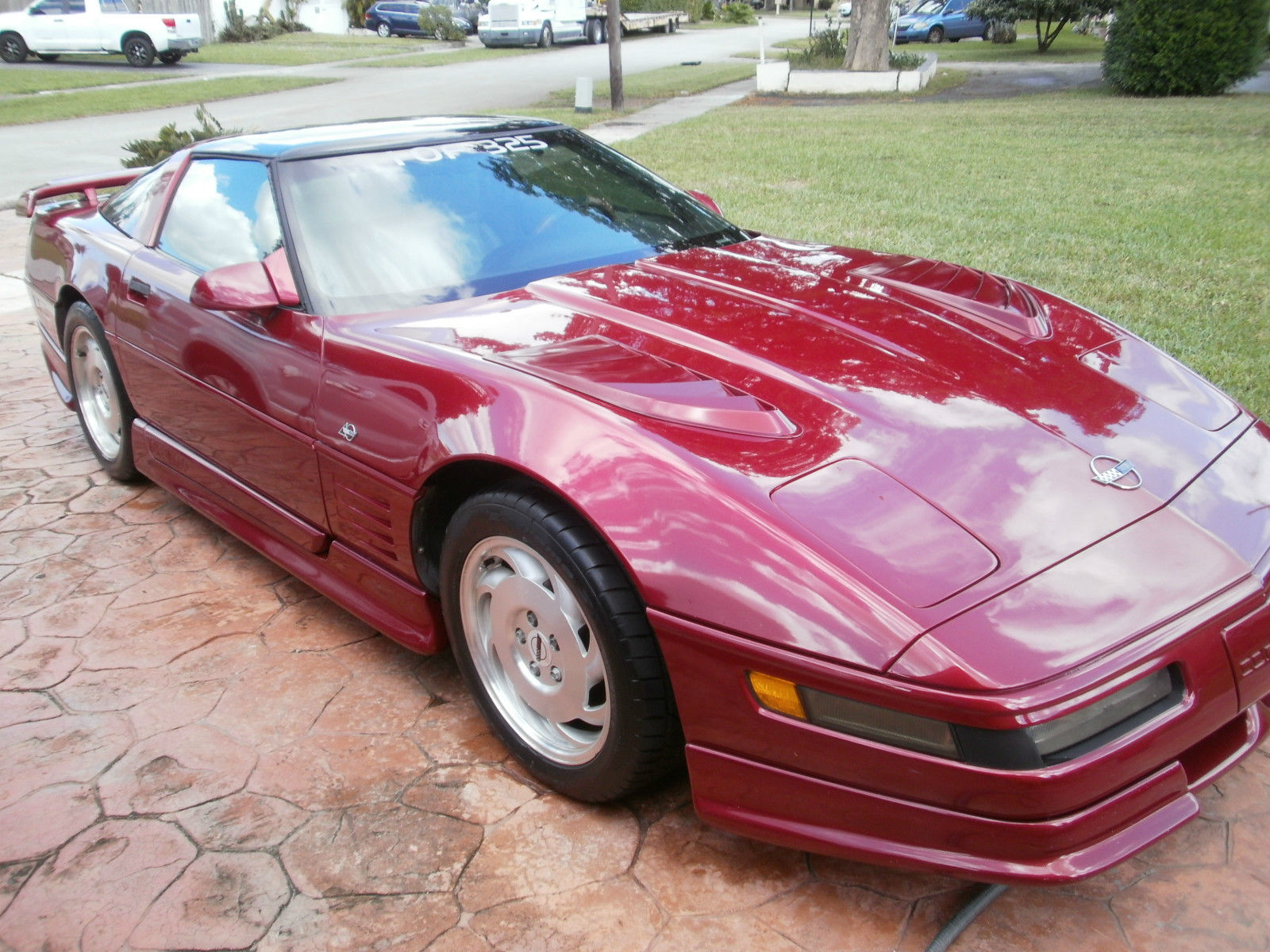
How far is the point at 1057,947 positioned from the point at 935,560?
75 centimetres

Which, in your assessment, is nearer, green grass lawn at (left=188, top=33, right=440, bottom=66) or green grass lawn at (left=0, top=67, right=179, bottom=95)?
green grass lawn at (left=0, top=67, right=179, bottom=95)

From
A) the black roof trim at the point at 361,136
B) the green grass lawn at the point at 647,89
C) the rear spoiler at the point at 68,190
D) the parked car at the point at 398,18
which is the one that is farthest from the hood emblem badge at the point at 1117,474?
the parked car at the point at 398,18

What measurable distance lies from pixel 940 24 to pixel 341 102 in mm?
21602

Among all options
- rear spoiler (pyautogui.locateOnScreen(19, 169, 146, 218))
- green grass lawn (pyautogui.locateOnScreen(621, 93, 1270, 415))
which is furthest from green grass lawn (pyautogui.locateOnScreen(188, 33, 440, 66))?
rear spoiler (pyautogui.locateOnScreen(19, 169, 146, 218))

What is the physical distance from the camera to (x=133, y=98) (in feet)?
58.8

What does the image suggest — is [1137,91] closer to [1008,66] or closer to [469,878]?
[1008,66]

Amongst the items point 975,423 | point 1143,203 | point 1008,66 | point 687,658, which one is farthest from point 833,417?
point 1008,66

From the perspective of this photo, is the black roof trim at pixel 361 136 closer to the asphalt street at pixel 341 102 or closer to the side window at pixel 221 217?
the side window at pixel 221 217

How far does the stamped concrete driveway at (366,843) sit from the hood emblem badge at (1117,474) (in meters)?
0.75

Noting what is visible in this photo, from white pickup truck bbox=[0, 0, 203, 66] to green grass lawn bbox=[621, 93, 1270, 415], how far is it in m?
15.0

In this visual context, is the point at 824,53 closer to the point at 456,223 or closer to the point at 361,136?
the point at 361,136

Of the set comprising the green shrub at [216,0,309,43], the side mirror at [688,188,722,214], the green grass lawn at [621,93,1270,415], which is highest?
the green shrub at [216,0,309,43]

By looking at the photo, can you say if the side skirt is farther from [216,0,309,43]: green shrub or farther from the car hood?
[216,0,309,43]: green shrub

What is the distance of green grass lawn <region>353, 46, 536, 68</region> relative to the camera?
24.5 metres
